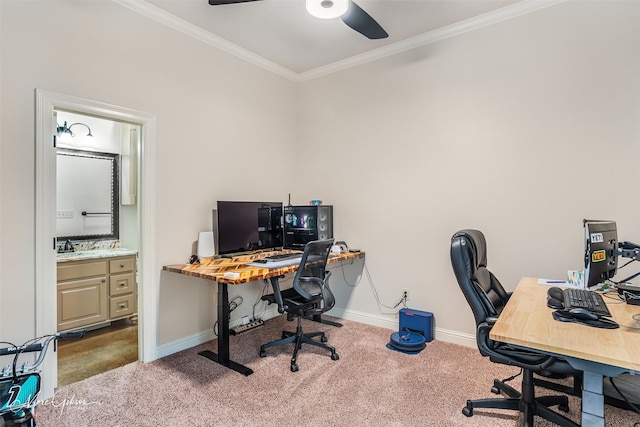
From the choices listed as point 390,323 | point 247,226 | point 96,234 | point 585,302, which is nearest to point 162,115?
point 247,226

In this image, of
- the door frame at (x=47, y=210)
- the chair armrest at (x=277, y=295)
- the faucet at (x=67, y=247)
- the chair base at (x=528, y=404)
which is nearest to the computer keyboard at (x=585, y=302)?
the chair base at (x=528, y=404)

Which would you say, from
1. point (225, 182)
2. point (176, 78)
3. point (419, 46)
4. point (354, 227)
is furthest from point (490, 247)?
point (176, 78)

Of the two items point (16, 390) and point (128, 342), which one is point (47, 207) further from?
point (128, 342)

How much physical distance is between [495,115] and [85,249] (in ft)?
14.6

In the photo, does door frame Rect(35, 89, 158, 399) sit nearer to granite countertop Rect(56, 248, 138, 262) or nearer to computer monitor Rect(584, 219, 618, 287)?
granite countertop Rect(56, 248, 138, 262)

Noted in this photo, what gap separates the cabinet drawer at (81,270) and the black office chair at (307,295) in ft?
6.37

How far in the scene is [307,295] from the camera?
272 centimetres

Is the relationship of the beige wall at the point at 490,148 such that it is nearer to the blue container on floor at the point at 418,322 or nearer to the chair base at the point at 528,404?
the blue container on floor at the point at 418,322

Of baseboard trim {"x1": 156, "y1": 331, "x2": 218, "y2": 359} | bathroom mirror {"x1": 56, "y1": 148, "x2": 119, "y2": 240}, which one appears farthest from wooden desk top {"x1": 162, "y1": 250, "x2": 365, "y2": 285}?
bathroom mirror {"x1": 56, "y1": 148, "x2": 119, "y2": 240}

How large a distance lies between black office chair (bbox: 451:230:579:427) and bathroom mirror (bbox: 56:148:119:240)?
3918 mm

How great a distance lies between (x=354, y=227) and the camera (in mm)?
3785

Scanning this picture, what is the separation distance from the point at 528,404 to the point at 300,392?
4.45 feet

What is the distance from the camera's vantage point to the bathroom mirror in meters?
3.70

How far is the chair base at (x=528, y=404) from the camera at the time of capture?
178 cm
